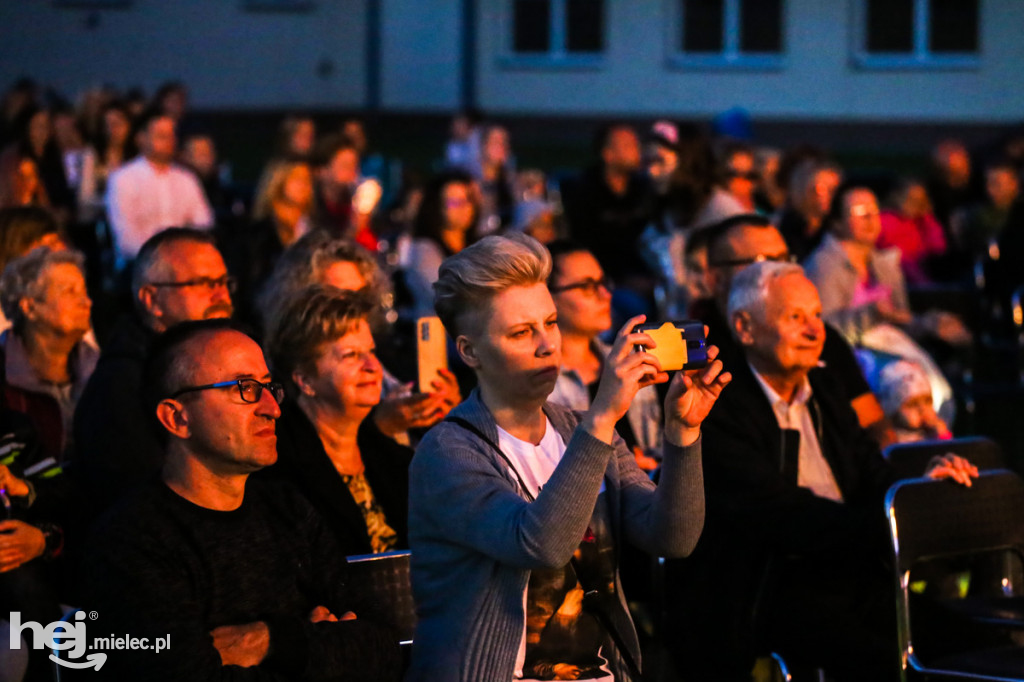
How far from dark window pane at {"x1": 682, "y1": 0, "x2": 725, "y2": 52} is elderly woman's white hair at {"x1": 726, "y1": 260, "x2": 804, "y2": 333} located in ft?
57.4

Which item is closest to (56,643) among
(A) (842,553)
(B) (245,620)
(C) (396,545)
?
(B) (245,620)

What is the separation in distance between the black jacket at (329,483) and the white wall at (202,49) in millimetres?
17880

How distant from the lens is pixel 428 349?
4070mm

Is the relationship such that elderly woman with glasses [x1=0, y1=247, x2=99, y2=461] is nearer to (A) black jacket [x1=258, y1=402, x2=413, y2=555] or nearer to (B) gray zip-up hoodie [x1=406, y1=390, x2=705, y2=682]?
(A) black jacket [x1=258, y1=402, x2=413, y2=555]

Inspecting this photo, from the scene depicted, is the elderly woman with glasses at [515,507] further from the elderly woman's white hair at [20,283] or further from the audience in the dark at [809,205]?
the audience in the dark at [809,205]

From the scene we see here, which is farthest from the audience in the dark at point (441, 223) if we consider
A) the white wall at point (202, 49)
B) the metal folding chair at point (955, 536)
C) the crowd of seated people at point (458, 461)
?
the white wall at point (202, 49)

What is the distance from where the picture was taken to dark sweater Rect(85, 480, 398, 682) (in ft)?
8.57

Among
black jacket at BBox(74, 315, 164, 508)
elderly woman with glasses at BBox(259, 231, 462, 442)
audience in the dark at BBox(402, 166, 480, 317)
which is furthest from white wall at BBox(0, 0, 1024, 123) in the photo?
black jacket at BBox(74, 315, 164, 508)

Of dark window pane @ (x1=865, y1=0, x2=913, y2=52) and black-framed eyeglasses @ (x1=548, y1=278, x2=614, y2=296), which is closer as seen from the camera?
black-framed eyeglasses @ (x1=548, y1=278, x2=614, y2=296)

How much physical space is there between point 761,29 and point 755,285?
1766cm

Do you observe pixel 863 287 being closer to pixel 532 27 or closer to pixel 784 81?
pixel 784 81

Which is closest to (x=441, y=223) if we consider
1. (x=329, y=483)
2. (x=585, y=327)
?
(x=585, y=327)

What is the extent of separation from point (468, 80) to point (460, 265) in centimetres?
1883

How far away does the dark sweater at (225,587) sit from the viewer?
2.61 metres
